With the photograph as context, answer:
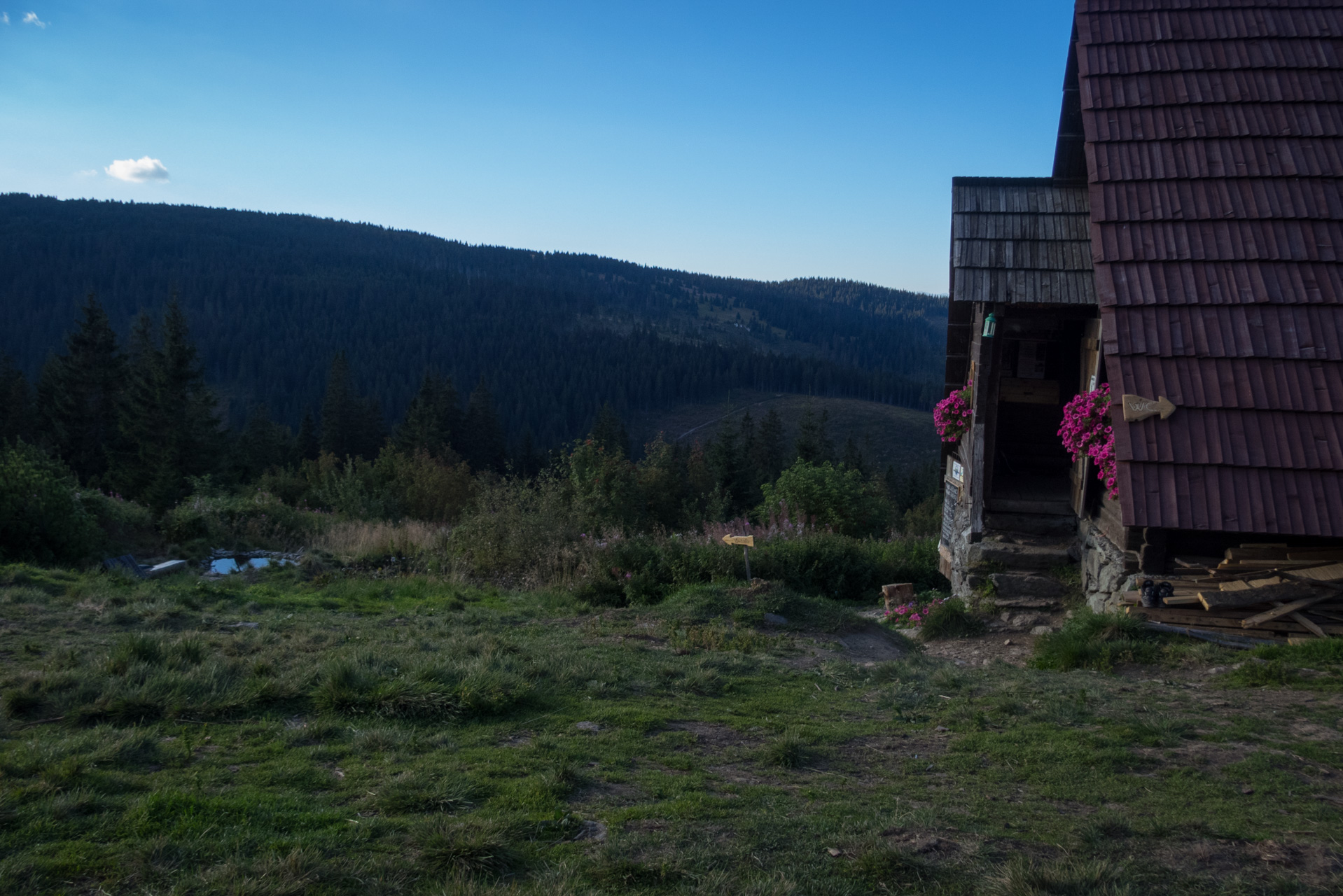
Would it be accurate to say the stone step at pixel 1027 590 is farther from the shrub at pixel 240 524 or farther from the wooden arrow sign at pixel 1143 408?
the shrub at pixel 240 524

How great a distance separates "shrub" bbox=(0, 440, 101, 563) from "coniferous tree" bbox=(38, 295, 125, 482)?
2762cm

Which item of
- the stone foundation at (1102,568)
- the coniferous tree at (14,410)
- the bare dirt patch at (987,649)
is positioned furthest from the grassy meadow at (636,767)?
the coniferous tree at (14,410)

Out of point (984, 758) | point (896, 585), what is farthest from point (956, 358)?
point (984, 758)

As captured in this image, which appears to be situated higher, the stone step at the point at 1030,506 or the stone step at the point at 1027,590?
the stone step at the point at 1030,506

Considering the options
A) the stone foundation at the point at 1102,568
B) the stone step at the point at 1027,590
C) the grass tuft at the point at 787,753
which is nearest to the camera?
the grass tuft at the point at 787,753

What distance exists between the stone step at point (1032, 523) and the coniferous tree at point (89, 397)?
3811 cm

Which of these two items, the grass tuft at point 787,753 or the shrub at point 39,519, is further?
the shrub at point 39,519

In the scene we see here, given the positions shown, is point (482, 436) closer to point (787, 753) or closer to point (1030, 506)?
point (1030, 506)

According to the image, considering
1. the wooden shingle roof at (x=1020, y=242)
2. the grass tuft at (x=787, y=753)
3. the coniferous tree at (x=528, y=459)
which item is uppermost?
the wooden shingle roof at (x=1020, y=242)

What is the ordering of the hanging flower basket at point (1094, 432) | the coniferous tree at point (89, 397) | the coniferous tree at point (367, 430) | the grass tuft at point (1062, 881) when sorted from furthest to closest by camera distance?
the coniferous tree at point (367, 430) < the coniferous tree at point (89, 397) < the hanging flower basket at point (1094, 432) < the grass tuft at point (1062, 881)

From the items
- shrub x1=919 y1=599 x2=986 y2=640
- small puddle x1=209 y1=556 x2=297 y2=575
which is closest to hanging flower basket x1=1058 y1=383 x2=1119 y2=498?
shrub x1=919 y1=599 x2=986 y2=640

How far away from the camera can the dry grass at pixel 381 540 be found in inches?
563

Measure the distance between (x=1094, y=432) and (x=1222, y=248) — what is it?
2.18 m

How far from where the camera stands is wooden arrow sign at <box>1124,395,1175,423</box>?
23.7 ft
